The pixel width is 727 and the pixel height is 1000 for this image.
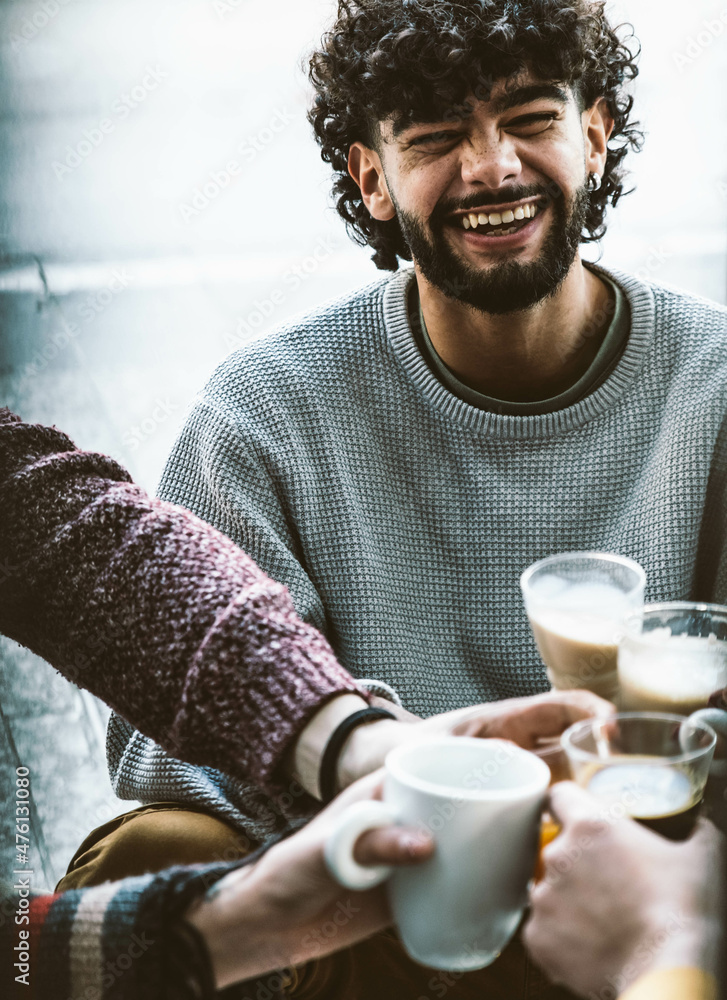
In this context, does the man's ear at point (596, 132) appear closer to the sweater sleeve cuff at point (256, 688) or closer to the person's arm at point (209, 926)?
the sweater sleeve cuff at point (256, 688)

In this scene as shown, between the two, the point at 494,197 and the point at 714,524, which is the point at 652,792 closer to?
the point at 714,524

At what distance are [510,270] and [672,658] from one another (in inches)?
21.5

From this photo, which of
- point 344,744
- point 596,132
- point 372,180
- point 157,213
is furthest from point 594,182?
point 344,744

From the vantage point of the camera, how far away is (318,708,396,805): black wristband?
54 centimetres

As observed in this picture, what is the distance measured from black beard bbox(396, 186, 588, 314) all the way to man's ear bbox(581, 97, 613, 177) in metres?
0.11

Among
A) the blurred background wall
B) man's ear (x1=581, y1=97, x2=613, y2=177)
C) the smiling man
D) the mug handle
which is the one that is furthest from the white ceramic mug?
man's ear (x1=581, y1=97, x2=613, y2=177)

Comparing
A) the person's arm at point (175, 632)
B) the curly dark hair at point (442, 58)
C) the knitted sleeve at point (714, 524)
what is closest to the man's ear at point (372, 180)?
the curly dark hair at point (442, 58)

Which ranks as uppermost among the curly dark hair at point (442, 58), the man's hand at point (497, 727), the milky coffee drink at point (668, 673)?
the curly dark hair at point (442, 58)

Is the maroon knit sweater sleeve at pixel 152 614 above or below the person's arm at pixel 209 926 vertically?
above

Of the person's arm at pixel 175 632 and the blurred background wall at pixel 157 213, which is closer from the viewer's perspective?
the person's arm at pixel 175 632

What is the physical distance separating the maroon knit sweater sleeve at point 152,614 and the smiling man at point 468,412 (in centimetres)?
23

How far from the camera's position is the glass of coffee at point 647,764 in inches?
17.5

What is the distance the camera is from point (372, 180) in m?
1.18

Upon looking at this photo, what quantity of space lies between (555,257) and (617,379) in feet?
0.45
